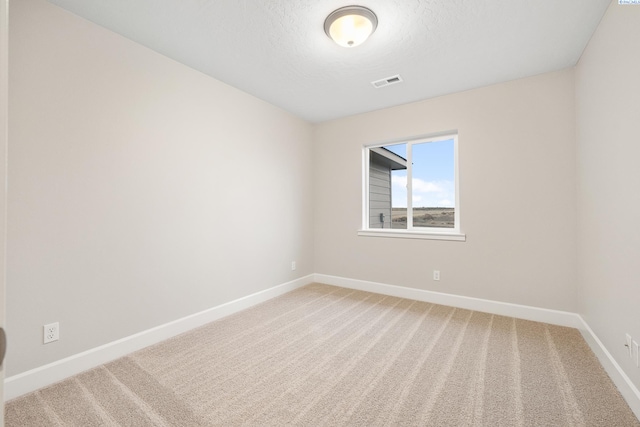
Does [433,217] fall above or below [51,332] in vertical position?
above

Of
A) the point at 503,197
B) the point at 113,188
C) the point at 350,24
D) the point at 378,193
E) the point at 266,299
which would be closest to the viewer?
the point at 350,24

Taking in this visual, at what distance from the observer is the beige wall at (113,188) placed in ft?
5.58

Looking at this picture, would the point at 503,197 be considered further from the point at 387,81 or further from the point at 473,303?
the point at 387,81

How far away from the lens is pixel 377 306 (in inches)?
125

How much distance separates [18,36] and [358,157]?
328cm

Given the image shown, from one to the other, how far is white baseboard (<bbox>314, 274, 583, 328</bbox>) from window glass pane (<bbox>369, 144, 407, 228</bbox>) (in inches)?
34.8

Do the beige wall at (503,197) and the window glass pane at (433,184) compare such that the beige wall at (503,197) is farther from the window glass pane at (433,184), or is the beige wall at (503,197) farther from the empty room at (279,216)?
the window glass pane at (433,184)

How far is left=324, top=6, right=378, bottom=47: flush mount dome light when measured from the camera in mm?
1853

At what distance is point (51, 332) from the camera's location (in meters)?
1.79

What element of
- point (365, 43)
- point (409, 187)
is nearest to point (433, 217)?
point (409, 187)

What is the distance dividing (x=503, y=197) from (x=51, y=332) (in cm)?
401

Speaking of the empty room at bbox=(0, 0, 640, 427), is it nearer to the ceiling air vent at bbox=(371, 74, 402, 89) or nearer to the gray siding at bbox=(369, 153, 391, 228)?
the ceiling air vent at bbox=(371, 74, 402, 89)

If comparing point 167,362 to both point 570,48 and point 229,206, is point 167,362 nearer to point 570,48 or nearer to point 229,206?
point 229,206

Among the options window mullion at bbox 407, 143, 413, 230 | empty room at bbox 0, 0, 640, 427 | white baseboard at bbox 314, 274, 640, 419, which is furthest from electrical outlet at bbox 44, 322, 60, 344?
window mullion at bbox 407, 143, 413, 230
